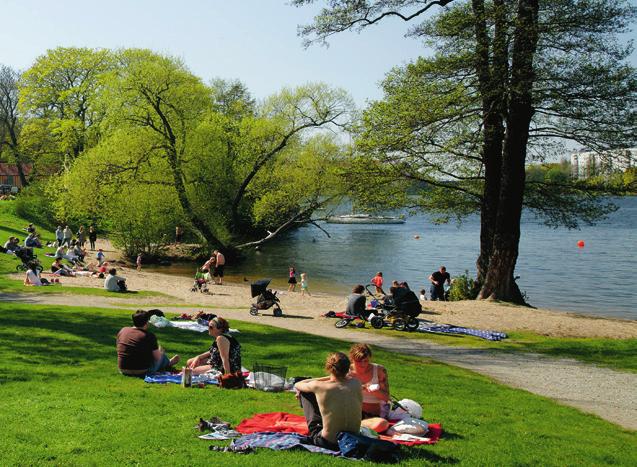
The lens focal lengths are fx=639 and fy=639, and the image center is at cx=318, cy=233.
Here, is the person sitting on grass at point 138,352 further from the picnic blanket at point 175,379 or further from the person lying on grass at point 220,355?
the person lying on grass at point 220,355

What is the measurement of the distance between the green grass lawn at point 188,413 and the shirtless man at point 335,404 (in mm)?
396

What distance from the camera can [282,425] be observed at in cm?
766

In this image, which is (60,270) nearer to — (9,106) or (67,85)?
(67,85)

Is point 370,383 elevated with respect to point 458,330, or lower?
elevated

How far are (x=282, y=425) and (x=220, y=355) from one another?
2.82 meters

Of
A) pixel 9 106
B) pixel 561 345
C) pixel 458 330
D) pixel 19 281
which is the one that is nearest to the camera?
pixel 561 345

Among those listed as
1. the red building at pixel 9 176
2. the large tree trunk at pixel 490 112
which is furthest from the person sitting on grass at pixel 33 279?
the red building at pixel 9 176

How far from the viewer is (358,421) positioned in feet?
23.2

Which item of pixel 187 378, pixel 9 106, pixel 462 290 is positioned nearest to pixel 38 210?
pixel 9 106

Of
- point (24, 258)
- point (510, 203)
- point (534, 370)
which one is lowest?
point (534, 370)

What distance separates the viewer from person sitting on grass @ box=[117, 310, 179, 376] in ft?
33.8

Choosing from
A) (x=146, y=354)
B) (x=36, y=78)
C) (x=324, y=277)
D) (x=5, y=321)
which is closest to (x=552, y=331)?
(x=146, y=354)

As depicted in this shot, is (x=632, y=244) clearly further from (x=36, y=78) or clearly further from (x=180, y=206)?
(x=36, y=78)

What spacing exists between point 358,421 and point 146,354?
4614 millimetres
